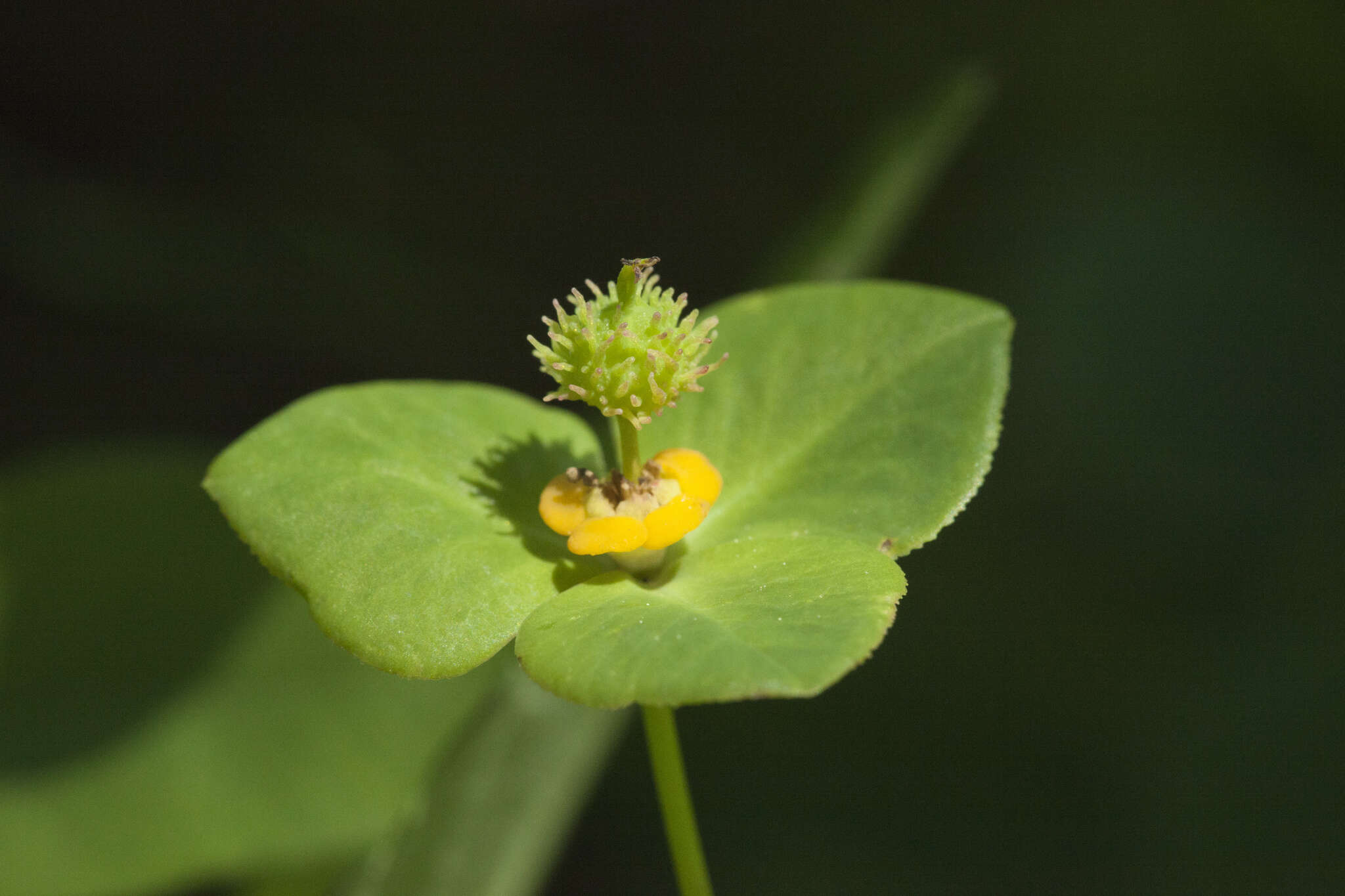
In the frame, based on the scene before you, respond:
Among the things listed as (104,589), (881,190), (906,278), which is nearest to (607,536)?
(881,190)

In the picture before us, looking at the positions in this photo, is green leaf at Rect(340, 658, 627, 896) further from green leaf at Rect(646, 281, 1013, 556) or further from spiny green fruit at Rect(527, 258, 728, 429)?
spiny green fruit at Rect(527, 258, 728, 429)

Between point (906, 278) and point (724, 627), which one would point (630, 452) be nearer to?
point (724, 627)

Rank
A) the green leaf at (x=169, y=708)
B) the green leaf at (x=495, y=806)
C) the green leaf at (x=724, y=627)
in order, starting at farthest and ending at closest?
the green leaf at (x=169, y=708) → the green leaf at (x=495, y=806) → the green leaf at (x=724, y=627)

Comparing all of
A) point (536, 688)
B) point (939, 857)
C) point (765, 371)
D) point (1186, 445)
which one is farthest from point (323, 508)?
point (1186, 445)

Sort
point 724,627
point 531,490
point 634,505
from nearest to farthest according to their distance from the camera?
point 724,627 < point 634,505 < point 531,490

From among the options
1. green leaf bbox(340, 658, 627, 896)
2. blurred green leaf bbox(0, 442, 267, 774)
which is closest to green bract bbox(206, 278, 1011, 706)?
green leaf bbox(340, 658, 627, 896)

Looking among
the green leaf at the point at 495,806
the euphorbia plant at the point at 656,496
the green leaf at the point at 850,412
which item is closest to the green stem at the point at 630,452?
the euphorbia plant at the point at 656,496

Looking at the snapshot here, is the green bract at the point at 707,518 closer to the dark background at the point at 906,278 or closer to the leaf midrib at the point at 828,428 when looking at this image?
the leaf midrib at the point at 828,428
